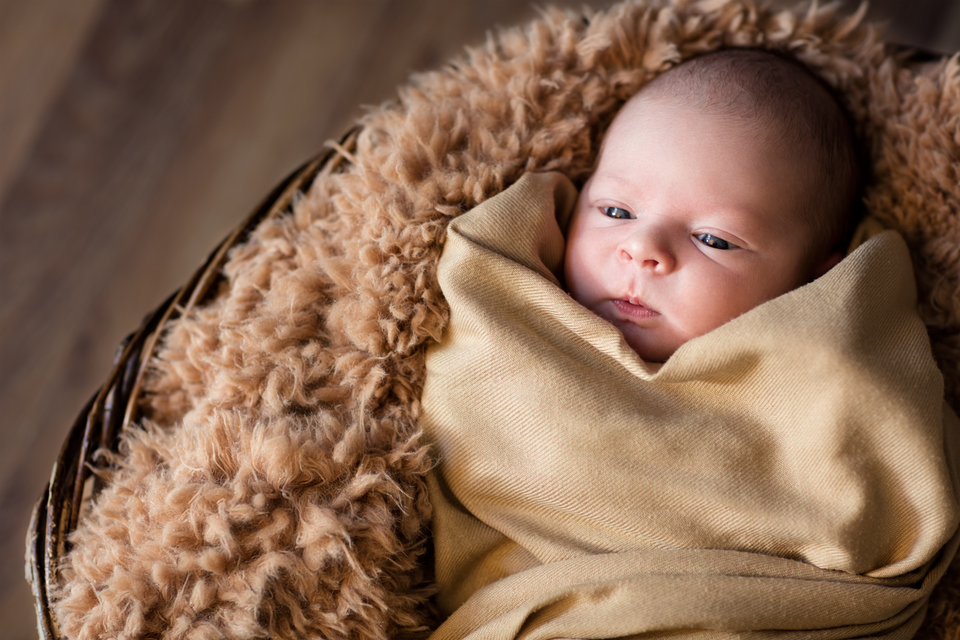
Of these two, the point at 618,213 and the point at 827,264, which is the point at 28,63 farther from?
the point at 827,264

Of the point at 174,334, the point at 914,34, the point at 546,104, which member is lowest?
the point at 914,34

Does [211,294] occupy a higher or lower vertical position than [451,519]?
higher

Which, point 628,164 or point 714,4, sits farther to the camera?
point 714,4

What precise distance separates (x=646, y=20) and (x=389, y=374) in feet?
2.09

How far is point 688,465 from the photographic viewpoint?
875 mm

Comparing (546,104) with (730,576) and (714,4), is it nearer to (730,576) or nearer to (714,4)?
(714,4)

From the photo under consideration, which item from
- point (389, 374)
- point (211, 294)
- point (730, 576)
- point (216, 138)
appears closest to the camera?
point (730, 576)

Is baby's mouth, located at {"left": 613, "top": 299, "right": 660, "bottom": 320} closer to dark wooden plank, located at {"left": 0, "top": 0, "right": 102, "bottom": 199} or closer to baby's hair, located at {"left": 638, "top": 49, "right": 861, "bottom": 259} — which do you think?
baby's hair, located at {"left": 638, "top": 49, "right": 861, "bottom": 259}

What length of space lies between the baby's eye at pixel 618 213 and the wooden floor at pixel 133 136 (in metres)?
0.67

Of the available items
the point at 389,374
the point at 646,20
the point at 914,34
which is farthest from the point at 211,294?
the point at 914,34

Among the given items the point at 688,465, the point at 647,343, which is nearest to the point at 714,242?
the point at 647,343

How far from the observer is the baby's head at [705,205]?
940 mm

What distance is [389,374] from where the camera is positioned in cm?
94

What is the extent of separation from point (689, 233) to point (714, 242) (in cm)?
3
